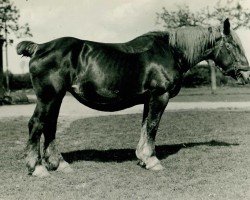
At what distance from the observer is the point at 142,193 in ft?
20.2

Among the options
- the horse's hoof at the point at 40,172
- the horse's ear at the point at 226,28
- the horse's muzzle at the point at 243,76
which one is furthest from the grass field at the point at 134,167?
the horse's ear at the point at 226,28

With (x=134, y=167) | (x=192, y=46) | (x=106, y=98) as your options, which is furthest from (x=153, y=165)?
(x=192, y=46)

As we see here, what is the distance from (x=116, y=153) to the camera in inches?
381

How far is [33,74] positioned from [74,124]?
8.96 m

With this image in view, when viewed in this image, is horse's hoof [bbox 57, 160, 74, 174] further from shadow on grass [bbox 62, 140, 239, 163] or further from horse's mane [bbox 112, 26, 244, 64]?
horse's mane [bbox 112, 26, 244, 64]

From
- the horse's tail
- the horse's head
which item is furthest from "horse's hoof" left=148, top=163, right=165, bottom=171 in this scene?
the horse's tail

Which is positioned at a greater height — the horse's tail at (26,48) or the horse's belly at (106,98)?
the horse's tail at (26,48)

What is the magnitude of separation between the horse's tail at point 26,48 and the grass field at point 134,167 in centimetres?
217

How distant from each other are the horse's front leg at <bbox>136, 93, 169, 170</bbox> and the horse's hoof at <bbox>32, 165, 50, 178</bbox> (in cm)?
176

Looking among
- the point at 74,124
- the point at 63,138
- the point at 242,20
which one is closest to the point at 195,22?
the point at 242,20

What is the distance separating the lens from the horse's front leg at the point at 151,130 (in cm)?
775

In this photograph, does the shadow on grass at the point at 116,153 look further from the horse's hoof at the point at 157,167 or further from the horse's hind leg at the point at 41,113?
the horse's hind leg at the point at 41,113

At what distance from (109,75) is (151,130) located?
1.28 metres

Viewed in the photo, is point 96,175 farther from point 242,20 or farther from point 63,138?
point 242,20
